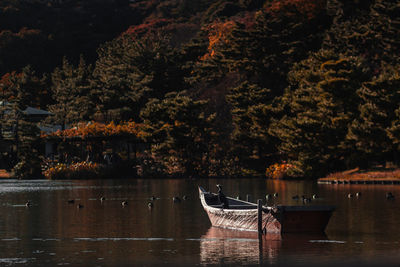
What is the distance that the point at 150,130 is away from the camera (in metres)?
94.6

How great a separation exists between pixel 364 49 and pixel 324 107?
71.8 feet

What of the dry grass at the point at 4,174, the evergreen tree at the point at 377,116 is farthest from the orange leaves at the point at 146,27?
the evergreen tree at the point at 377,116

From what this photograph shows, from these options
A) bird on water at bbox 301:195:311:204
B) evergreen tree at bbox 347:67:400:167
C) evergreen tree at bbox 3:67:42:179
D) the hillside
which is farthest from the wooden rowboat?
evergreen tree at bbox 3:67:42:179

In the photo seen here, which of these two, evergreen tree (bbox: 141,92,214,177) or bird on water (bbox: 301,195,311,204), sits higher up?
evergreen tree (bbox: 141,92,214,177)

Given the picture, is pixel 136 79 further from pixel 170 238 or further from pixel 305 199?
pixel 170 238

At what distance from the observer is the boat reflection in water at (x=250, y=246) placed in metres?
27.0

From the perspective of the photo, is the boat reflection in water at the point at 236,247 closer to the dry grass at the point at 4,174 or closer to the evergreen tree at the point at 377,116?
the evergreen tree at the point at 377,116

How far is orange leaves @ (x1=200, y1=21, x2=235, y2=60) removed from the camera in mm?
122594

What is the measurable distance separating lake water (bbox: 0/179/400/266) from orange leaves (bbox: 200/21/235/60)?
231 feet

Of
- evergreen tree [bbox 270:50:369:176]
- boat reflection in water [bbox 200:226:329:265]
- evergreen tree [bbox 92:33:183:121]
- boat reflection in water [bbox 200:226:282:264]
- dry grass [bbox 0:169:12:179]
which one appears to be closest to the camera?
boat reflection in water [bbox 200:226:329:265]

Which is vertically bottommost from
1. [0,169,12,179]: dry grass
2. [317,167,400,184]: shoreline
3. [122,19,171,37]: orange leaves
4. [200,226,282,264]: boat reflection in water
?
[200,226,282,264]: boat reflection in water

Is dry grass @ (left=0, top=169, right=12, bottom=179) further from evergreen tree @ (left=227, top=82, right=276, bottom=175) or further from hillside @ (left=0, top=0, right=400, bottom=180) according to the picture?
evergreen tree @ (left=227, top=82, right=276, bottom=175)

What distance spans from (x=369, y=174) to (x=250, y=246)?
149ft

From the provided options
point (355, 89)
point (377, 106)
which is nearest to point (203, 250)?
point (377, 106)
